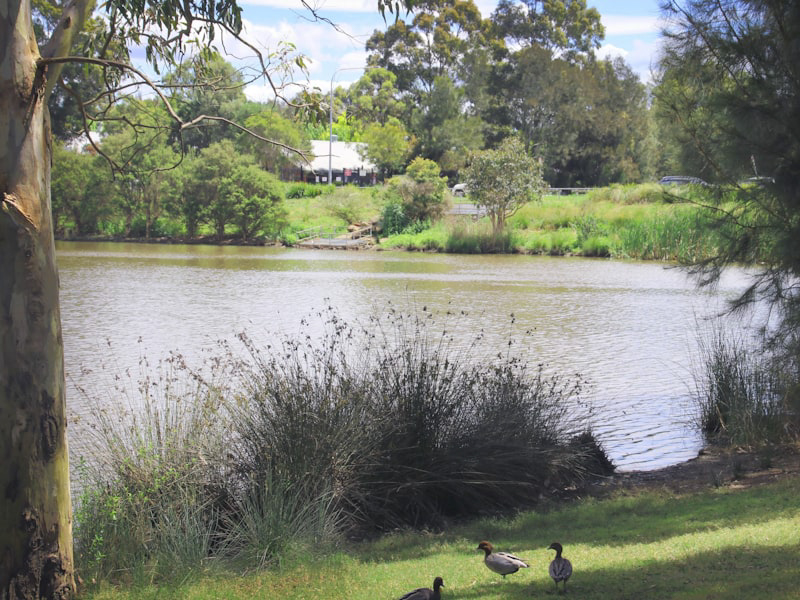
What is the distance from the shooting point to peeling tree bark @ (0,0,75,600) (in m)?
5.10

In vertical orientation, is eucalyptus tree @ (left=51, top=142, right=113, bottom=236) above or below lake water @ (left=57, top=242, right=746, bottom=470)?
above

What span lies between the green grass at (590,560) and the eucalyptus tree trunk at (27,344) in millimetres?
479

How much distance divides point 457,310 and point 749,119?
14249mm

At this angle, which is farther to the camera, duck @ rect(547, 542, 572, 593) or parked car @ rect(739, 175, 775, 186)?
parked car @ rect(739, 175, 775, 186)

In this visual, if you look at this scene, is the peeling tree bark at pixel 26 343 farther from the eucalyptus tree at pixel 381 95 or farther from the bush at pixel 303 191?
the eucalyptus tree at pixel 381 95

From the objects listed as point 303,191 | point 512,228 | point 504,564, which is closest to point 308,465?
point 504,564

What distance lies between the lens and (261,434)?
7168 mm

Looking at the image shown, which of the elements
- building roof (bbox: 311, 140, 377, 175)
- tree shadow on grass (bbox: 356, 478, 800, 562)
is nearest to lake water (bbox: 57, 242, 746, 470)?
tree shadow on grass (bbox: 356, 478, 800, 562)

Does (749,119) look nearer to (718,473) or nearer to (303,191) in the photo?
(718,473)

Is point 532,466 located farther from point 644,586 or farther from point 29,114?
point 29,114

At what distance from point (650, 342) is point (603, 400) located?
6119 millimetres

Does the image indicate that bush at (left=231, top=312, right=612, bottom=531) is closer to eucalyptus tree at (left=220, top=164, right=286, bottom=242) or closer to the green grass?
the green grass

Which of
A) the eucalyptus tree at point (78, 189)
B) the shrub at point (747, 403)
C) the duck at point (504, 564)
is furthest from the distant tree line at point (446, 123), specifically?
the duck at point (504, 564)

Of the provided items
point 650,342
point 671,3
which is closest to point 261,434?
point 671,3
